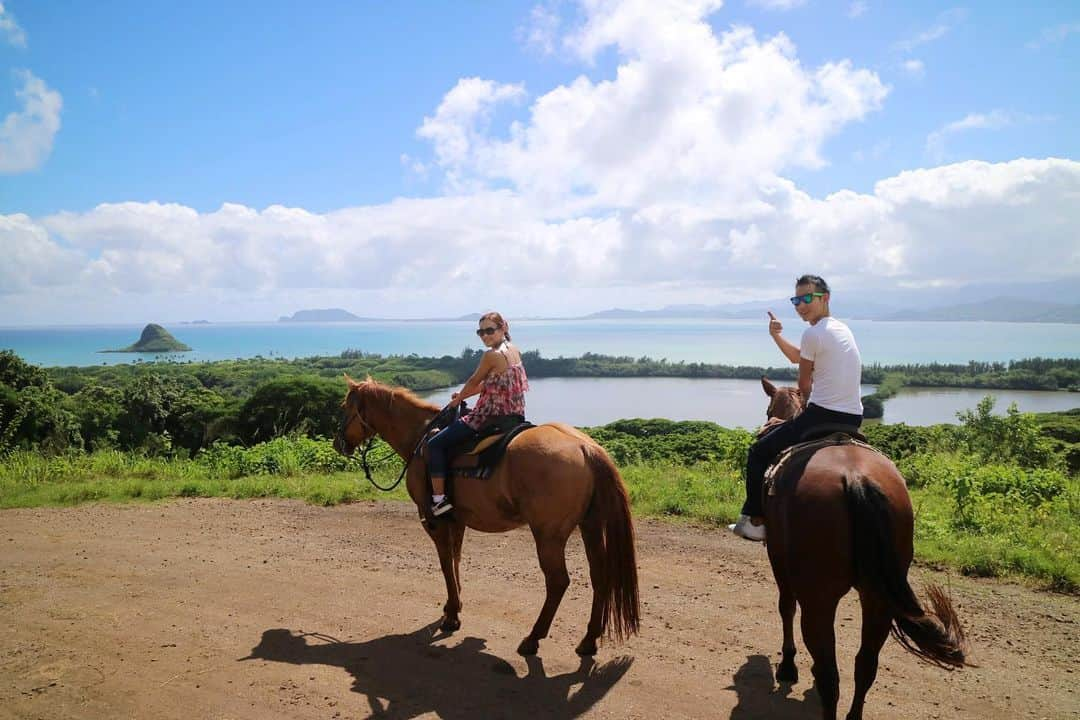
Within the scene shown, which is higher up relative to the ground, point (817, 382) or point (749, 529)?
point (817, 382)

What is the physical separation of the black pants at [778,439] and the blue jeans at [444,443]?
7.64 ft

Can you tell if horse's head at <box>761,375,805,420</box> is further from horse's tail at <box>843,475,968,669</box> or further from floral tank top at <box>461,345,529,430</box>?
floral tank top at <box>461,345,529,430</box>

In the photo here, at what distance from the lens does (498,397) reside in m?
5.47

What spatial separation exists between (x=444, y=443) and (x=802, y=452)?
9.56 ft

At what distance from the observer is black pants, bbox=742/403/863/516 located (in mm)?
4484

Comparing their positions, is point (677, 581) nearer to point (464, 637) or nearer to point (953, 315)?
point (464, 637)

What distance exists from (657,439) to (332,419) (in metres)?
13.4

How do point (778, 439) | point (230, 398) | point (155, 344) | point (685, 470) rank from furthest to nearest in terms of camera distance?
point (155, 344) < point (230, 398) < point (685, 470) < point (778, 439)

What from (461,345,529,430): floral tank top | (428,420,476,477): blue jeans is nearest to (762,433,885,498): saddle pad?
(461,345,529,430): floral tank top

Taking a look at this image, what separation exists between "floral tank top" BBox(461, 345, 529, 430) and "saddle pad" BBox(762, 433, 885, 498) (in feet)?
7.03

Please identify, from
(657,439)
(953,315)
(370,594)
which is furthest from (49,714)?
(953,315)

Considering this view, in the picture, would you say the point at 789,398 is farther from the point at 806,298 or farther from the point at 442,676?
the point at 442,676

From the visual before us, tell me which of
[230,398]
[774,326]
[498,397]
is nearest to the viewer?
[774,326]

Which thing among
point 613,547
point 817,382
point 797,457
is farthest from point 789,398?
point 613,547
